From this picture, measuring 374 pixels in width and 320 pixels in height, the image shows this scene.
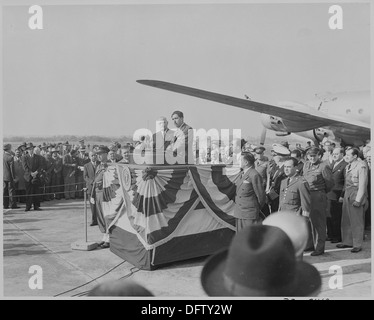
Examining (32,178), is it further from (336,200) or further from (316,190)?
(336,200)

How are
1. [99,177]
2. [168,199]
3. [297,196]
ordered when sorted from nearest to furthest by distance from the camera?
[168,199] → [297,196] → [99,177]

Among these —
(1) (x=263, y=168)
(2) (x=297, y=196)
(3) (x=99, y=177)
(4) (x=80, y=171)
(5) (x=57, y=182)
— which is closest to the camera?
(2) (x=297, y=196)

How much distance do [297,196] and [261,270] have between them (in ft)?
6.76

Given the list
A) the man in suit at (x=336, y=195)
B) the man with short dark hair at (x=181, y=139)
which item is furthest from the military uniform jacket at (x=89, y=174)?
the man in suit at (x=336, y=195)

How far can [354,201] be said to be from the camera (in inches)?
141

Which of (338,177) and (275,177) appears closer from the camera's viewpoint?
(338,177)

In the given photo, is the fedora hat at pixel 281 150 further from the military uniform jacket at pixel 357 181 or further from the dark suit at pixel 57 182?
the dark suit at pixel 57 182

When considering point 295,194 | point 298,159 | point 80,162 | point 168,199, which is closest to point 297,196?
point 295,194

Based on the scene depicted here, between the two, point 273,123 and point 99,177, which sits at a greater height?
point 273,123

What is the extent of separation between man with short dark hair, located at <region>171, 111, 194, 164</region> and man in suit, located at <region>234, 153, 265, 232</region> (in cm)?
46

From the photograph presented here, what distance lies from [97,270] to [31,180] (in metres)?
2.46

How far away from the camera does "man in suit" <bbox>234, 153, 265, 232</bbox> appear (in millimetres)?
3219

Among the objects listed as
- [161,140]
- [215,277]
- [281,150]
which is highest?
[161,140]
